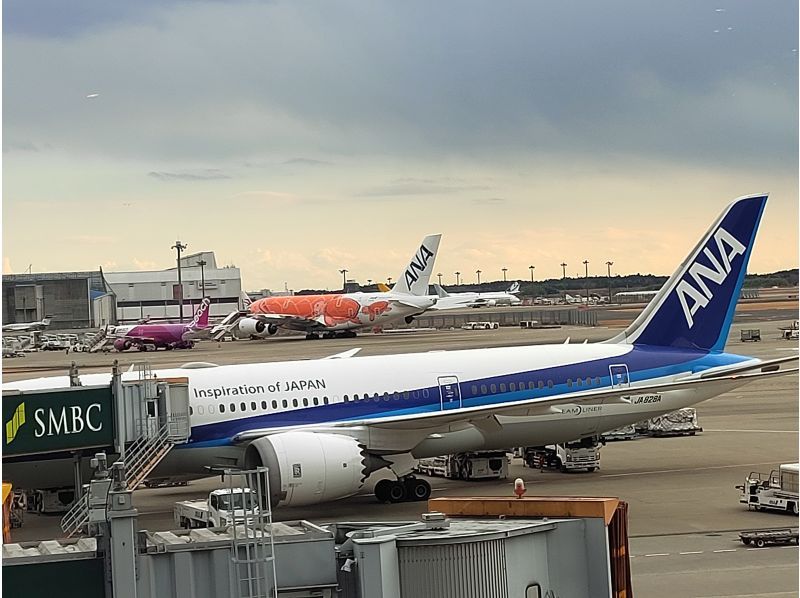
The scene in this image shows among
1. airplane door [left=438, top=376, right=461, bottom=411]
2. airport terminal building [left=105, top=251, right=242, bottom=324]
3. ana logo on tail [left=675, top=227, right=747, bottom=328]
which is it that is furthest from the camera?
airport terminal building [left=105, top=251, right=242, bottom=324]

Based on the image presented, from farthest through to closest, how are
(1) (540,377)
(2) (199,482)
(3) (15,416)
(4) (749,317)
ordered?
(4) (749,317) < (2) (199,482) < (1) (540,377) < (3) (15,416)

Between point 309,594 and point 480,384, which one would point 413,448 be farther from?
point 309,594

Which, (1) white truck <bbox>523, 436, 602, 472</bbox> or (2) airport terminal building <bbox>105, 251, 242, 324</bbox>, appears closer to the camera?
(1) white truck <bbox>523, 436, 602, 472</bbox>

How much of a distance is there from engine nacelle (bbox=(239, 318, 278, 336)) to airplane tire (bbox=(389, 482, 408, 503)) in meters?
83.1

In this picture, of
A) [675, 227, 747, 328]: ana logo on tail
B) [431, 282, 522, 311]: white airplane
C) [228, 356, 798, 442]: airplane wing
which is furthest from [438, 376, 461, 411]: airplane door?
[431, 282, 522, 311]: white airplane

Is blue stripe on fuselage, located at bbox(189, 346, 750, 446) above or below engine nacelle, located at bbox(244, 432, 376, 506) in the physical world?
above

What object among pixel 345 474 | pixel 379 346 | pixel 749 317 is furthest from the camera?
pixel 749 317

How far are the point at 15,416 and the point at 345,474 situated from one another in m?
8.38

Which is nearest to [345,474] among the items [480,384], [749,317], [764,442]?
[480,384]

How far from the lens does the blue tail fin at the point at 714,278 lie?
34.5 meters

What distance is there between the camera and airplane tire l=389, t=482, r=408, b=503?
29.7 meters

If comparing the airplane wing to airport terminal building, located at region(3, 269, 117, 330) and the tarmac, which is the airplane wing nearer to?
the tarmac

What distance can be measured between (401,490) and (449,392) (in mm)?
2778

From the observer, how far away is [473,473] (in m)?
32.9
